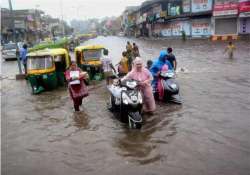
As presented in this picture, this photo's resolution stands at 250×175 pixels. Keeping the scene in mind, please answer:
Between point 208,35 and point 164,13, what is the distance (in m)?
13.9

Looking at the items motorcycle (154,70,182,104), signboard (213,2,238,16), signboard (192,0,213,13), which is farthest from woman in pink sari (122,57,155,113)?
signboard (192,0,213,13)

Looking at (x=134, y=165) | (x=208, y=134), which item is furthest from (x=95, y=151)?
(x=208, y=134)

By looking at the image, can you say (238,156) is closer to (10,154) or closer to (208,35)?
(10,154)

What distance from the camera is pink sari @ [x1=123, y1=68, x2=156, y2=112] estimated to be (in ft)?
28.2

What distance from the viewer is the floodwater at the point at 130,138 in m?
5.98

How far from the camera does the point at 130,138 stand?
7410 millimetres

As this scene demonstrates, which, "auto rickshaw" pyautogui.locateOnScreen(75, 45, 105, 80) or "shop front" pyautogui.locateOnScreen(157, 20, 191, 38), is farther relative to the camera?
"shop front" pyautogui.locateOnScreen(157, 20, 191, 38)

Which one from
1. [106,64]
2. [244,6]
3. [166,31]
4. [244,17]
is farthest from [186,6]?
[106,64]

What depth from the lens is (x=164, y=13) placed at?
56.8 m

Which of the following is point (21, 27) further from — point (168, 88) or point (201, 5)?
point (168, 88)

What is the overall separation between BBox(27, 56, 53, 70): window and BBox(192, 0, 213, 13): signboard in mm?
35364

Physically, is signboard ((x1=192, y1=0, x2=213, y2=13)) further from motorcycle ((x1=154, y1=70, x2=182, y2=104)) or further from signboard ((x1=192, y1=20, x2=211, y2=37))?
motorcycle ((x1=154, y1=70, x2=182, y2=104))

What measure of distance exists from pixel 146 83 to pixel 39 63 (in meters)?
5.93

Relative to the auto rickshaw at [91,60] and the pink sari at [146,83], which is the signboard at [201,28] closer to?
the auto rickshaw at [91,60]
